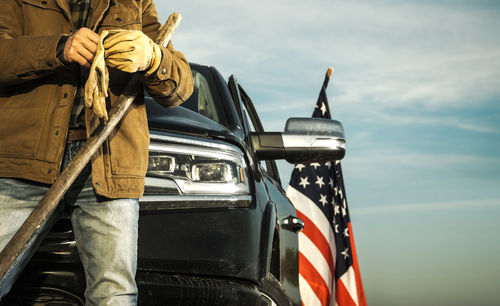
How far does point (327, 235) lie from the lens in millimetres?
8703

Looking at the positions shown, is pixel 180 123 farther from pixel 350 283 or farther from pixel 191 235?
pixel 350 283

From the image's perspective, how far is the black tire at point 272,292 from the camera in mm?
2385

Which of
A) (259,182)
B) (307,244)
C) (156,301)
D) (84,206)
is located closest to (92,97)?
(84,206)

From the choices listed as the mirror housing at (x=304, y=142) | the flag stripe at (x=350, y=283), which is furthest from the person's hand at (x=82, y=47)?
the flag stripe at (x=350, y=283)

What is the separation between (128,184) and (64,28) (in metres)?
0.60

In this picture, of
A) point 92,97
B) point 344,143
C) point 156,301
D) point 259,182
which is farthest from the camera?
point 344,143

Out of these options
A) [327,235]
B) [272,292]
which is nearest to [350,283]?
[327,235]

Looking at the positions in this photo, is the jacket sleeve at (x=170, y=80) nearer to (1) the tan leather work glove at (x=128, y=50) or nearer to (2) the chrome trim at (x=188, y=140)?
(1) the tan leather work glove at (x=128, y=50)

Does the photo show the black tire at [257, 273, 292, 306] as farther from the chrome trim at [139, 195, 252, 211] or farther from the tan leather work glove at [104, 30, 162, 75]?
the tan leather work glove at [104, 30, 162, 75]

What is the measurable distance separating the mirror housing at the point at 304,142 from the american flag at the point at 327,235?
17.0ft

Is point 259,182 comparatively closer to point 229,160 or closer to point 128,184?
point 229,160

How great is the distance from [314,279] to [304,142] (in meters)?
5.35

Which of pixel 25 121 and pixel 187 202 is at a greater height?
pixel 25 121

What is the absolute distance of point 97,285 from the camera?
6.14ft
